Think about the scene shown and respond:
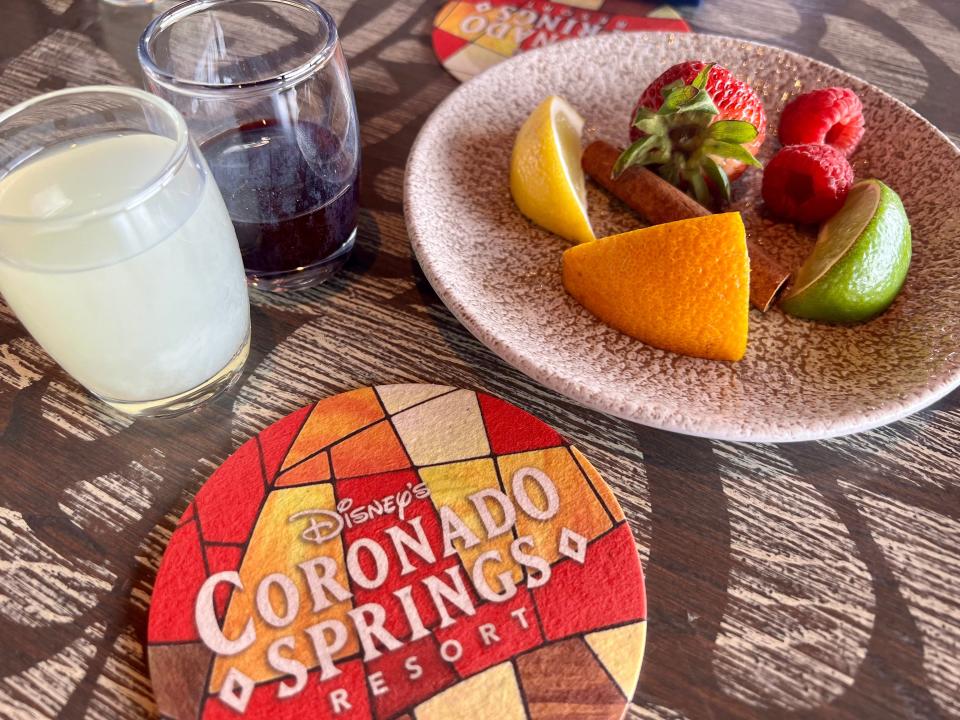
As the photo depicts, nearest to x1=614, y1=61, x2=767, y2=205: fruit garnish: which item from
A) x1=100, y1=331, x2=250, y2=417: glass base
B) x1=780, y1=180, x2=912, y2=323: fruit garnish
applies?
x1=780, y1=180, x2=912, y2=323: fruit garnish

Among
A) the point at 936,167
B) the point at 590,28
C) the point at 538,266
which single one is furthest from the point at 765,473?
the point at 590,28

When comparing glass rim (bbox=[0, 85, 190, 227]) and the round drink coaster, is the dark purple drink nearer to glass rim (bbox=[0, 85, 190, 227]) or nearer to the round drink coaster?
glass rim (bbox=[0, 85, 190, 227])

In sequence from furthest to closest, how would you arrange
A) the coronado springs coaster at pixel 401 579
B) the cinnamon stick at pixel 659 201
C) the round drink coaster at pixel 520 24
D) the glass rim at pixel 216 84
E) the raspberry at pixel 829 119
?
1. the round drink coaster at pixel 520 24
2. the raspberry at pixel 829 119
3. the cinnamon stick at pixel 659 201
4. the glass rim at pixel 216 84
5. the coronado springs coaster at pixel 401 579

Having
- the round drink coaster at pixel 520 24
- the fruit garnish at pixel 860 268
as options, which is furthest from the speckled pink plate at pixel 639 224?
the round drink coaster at pixel 520 24

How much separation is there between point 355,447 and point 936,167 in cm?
74

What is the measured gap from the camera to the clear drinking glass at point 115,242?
542 millimetres

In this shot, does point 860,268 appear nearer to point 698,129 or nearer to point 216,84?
point 698,129

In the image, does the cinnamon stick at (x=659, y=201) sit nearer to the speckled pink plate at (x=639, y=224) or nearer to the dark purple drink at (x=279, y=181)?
the speckled pink plate at (x=639, y=224)

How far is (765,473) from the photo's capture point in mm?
660

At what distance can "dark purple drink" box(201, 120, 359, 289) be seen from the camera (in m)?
0.72

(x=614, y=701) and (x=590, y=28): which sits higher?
(x=590, y=28)

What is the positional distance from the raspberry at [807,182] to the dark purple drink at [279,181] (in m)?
0.49

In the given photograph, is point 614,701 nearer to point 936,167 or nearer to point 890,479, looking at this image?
point 890,479

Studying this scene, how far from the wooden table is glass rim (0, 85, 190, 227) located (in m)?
0.23
